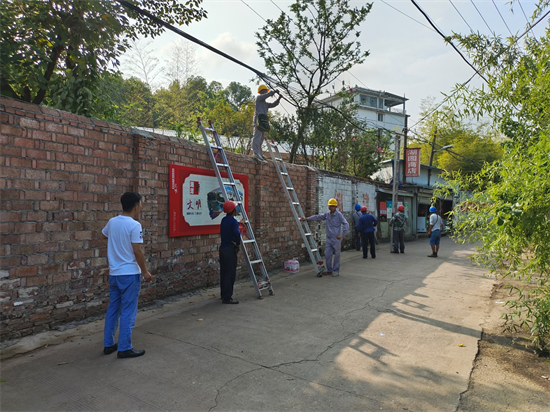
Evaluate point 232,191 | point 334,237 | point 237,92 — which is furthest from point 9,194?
point 237,92

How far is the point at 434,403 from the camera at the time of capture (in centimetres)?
318

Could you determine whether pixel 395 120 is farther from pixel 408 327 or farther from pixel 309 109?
pixel 408 327

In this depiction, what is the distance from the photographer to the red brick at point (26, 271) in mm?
4211

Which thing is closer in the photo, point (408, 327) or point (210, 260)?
point (408, 327)

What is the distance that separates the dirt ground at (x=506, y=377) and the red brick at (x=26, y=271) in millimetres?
4844

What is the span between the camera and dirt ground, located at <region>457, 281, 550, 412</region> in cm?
320

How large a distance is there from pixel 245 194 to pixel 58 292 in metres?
4.49

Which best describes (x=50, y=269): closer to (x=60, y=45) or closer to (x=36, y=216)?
→ (x=36, y=216)

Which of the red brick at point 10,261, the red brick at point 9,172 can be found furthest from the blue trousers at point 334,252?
the red brick at point 9,172

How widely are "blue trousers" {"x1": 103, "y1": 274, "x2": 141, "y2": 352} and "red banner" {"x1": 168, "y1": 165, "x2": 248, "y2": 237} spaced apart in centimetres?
233

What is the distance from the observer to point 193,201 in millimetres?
6883

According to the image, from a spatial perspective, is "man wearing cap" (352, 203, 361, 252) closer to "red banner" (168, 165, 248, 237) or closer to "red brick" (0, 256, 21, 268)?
"red banner" (168, 165, 248, 237)

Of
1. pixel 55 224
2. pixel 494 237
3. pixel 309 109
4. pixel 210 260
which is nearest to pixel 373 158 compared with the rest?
pixel 309 109

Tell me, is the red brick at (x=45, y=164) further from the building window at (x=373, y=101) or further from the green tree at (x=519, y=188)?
the building window at (x=373, y=101)
